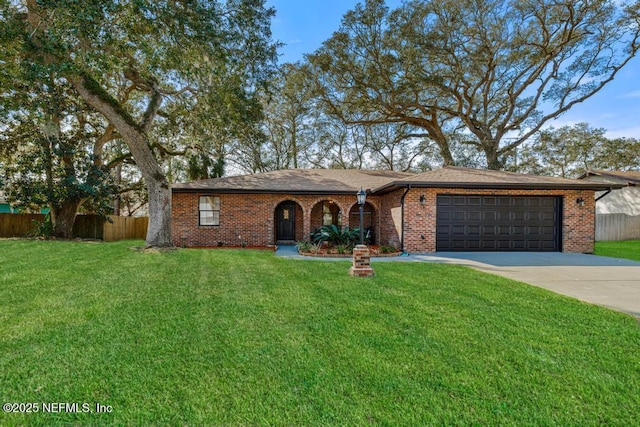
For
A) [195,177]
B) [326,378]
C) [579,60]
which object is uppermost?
[579,60]

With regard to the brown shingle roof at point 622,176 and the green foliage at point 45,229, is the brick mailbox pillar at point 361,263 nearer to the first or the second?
the green foliage at point 45,229

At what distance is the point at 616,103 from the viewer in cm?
1834

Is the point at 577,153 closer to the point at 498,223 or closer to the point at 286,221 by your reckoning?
the point at 498,223

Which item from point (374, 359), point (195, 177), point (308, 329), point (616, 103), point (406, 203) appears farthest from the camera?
point (616, 103)

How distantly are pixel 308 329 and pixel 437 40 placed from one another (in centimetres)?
1690

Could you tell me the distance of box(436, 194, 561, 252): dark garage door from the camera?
1072 cm

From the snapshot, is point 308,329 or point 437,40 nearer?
point 308,329

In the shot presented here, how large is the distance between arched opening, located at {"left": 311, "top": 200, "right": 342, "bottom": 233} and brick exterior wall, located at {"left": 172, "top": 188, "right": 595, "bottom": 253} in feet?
0.16

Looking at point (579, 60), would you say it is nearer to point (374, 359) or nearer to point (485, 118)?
point (485, 118)

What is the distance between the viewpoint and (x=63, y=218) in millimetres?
13891

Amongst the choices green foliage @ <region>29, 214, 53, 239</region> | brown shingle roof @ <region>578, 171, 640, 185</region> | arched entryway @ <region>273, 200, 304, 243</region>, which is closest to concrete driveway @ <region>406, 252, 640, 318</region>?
arched entryway @ <region>273, 200, 304, 243</region>

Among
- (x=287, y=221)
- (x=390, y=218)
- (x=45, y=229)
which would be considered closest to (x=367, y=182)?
(x=390, y=218)

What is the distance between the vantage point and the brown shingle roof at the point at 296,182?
40.0 ft

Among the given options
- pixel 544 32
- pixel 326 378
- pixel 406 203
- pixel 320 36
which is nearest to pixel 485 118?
pixel 544 32
